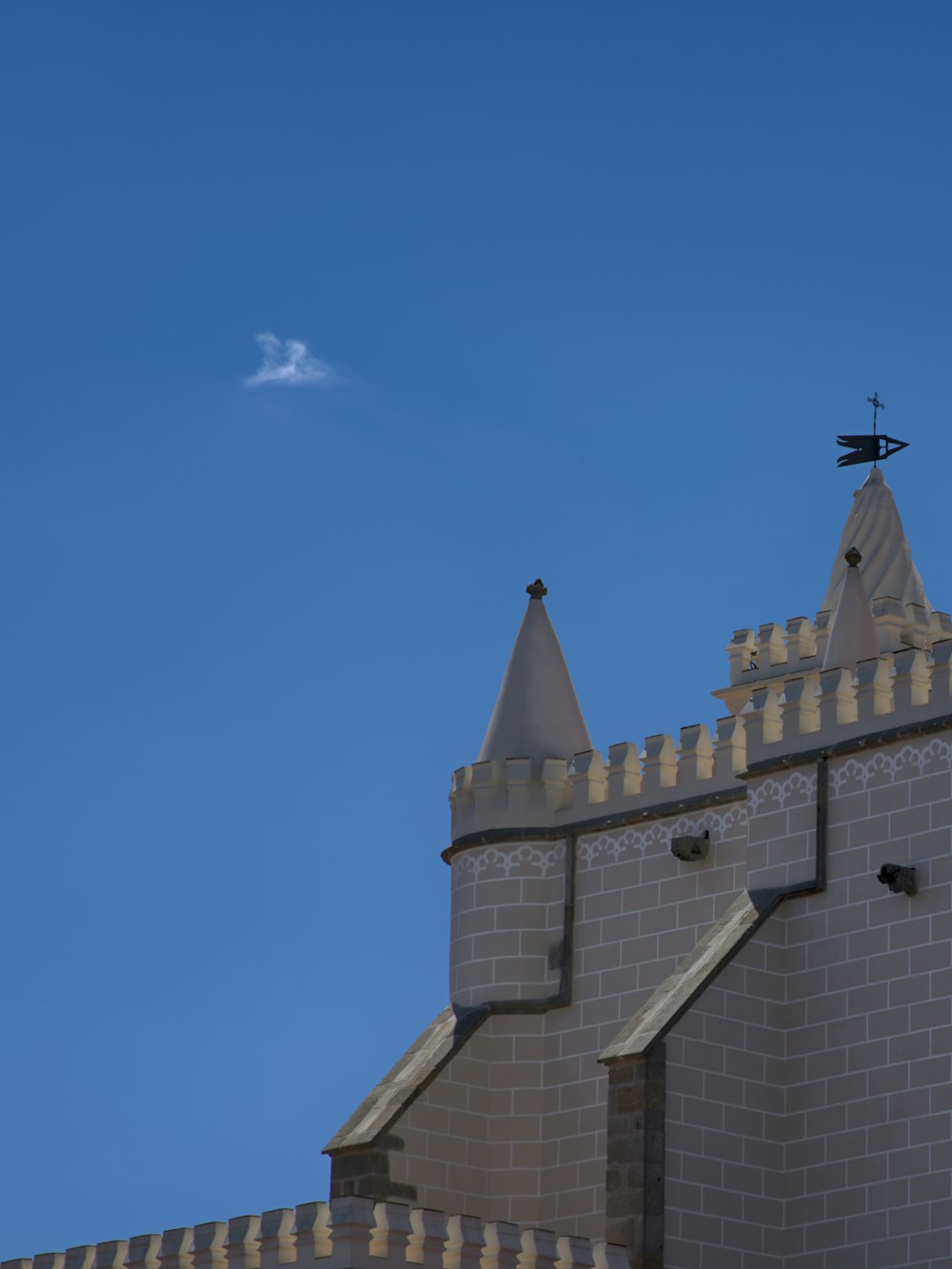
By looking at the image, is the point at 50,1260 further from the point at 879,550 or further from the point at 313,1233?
the point at 879,550

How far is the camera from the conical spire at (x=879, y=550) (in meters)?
41.6

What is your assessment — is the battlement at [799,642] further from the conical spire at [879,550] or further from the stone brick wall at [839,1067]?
the stone brick wall at [839,1067]

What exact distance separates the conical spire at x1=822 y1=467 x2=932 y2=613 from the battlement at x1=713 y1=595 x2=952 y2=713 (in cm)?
26

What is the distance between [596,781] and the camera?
35188 mm

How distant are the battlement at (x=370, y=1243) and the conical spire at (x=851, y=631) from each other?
7526 mm

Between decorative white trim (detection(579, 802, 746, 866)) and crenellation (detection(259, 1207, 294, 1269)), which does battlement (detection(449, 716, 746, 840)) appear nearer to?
decorative white trim (detection(579, 802, 746, 866))

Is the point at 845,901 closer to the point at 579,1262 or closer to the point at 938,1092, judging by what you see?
the point at 938,1092

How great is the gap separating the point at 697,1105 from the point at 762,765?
403 centimetres

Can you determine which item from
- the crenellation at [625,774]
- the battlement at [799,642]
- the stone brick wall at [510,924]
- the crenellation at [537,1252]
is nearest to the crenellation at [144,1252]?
the crenellation at [537,1252]

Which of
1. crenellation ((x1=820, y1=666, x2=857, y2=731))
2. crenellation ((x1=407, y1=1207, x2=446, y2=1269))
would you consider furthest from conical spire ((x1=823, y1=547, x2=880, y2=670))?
crenellation ((x1=407, y1=1207, x2=446, y2=1269))

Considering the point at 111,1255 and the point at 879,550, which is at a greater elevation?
the point at 879,550

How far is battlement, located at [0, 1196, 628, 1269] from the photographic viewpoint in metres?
27.6

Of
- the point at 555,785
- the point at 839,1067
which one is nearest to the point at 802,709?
the point at 839,1067

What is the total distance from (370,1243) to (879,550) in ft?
55.9
